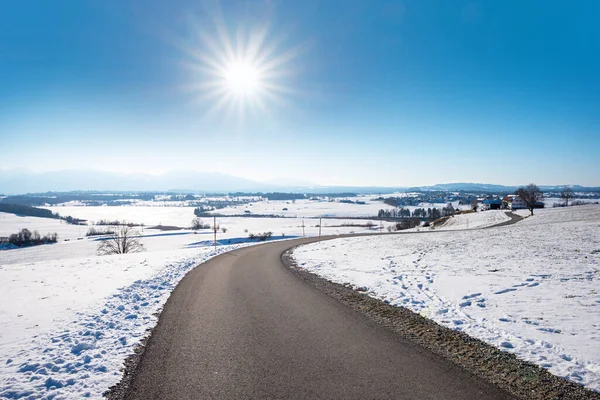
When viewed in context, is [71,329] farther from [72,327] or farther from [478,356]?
[478,356]

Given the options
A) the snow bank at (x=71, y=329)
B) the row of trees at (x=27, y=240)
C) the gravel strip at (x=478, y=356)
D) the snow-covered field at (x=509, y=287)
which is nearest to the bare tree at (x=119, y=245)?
the snow bank at (x=71, y=329)

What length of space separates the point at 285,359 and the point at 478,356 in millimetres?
4163

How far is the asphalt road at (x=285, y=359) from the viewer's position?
5352 mm

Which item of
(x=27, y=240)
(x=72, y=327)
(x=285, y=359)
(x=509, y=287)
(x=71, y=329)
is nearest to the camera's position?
(x=285, y=359)

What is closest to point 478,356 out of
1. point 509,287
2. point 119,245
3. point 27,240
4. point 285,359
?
point 285,359

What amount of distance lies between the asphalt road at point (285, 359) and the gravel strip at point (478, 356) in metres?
0.36

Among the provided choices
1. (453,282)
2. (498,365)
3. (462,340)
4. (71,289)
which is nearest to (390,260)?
(453,282)

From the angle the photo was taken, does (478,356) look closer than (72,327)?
Yes

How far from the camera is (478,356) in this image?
6.60m

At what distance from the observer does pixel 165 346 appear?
730 centimetres

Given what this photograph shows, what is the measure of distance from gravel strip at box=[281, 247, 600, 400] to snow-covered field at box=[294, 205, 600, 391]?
1.03 feet

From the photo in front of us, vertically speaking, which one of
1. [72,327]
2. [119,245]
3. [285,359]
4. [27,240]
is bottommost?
[27,240]

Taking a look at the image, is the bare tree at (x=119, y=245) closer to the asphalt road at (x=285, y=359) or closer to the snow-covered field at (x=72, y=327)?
the snow-covered field at (x=72, y=327)

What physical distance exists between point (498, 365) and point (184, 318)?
818 cm
